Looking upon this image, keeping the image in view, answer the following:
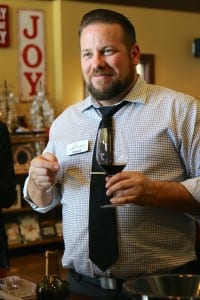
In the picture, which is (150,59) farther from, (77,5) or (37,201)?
(37,201)

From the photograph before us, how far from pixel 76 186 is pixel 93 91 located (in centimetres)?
39

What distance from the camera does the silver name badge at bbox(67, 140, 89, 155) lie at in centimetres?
227

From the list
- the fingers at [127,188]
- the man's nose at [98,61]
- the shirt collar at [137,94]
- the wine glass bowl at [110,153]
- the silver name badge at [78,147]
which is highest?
the man's nose at [98,61]

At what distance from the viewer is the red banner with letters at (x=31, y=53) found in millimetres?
7012

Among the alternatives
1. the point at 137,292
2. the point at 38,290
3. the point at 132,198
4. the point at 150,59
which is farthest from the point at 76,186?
the point at 150,59

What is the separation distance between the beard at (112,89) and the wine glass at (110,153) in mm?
312

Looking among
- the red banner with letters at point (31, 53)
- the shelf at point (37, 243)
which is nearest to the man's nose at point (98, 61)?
the shelf at point (37, 243)

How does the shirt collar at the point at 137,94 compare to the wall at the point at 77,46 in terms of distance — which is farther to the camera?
the wall at the point at 77,46

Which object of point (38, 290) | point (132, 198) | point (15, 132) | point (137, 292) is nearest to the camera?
point (137, 292)

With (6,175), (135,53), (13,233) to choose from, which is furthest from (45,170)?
(13,233)

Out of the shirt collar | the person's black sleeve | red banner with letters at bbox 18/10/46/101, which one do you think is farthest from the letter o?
the shirt collar

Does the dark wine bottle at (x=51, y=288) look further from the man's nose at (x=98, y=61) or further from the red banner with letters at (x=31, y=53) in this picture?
the red banner with letters at (x=31, y=53)

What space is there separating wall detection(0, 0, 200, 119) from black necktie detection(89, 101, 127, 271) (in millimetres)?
4919

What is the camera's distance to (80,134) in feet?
7.66
